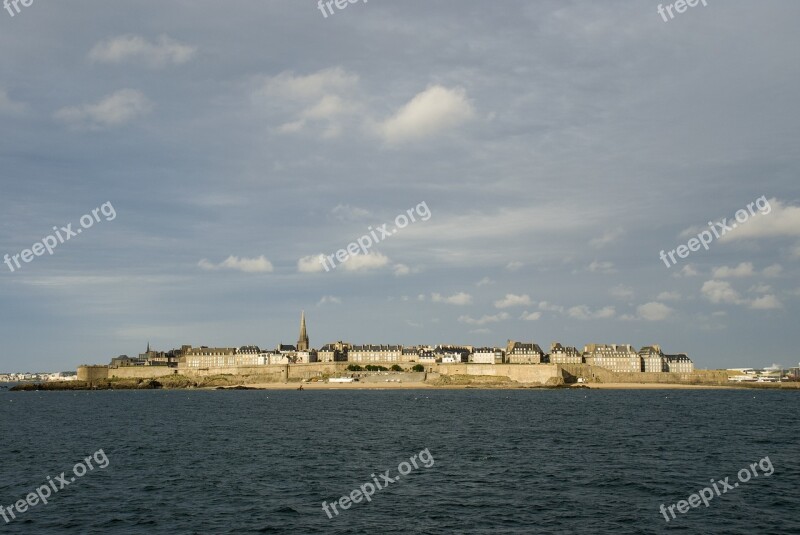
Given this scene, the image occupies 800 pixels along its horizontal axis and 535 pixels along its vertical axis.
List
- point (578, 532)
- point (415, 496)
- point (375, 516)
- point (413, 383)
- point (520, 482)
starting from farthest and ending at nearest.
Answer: point (413, 383)
point (520, 482)
point (415, 496)
point (375, 516)
point (578, 532)

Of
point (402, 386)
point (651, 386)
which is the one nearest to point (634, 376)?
point (651, 386)

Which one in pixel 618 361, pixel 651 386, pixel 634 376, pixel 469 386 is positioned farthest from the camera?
pixel 618 361

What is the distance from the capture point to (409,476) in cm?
3438

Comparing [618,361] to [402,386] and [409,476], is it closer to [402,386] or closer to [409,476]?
[402,386]

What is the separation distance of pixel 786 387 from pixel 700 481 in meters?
172

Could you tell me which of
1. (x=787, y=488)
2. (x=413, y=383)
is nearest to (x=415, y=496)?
(x=787, y=488)

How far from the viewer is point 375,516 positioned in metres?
26.5

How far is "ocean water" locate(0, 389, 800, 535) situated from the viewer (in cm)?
2552

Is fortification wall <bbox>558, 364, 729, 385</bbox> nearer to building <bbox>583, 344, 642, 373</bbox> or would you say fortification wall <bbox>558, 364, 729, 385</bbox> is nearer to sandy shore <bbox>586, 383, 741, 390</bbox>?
sandy shore <bbox>586, 383, 741, 390</bbox>

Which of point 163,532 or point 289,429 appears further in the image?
point 289,429

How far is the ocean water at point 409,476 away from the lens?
25516mm

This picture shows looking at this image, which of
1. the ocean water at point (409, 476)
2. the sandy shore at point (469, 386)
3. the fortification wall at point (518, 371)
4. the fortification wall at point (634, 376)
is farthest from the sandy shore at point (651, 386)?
the ocean water at point (409, 476)

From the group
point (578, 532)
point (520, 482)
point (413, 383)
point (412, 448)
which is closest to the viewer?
point (578, 532)

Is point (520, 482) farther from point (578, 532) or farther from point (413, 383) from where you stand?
point (413, 383)
